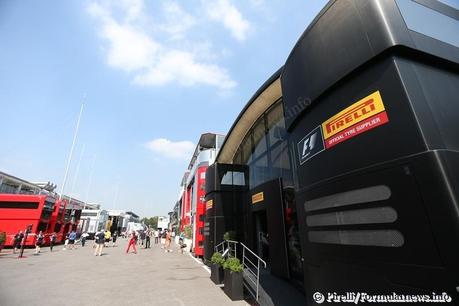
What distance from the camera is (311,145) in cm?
397

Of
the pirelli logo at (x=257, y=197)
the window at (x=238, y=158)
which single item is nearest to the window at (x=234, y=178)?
the window at (x=238, y=158)

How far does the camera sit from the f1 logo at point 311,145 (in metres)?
3.76

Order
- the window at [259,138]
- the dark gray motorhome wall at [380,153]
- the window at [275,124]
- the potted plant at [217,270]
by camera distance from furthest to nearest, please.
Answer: the window at [259,138] → the window at [275,124] → the potted plant at [217,270] → the dark gray motorhome wall at [380,153]

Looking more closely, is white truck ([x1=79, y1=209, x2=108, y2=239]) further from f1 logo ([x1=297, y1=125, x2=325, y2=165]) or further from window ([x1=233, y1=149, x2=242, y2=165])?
f1 logo ([x1=297, y1=125, x2=325, y2=165])

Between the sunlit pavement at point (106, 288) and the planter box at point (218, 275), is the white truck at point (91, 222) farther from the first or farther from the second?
the planter box at point (218, 275)

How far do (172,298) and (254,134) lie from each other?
840 cm

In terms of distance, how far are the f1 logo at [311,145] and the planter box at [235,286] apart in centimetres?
466

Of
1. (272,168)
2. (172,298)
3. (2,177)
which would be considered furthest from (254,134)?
(2,177)

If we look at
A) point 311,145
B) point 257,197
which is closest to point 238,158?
point 257,197

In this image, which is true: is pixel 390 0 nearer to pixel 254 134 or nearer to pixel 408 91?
pixel 408 91

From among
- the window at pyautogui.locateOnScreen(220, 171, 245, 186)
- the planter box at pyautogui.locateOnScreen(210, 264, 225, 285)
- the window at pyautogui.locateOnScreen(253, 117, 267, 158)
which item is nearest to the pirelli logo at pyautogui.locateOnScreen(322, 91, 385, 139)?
the planter box at pyautogui.locateOnScreen(210, 264, 225, 285)

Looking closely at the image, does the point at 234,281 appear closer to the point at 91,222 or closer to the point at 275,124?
the point at 275,124

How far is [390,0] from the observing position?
3.19 meters

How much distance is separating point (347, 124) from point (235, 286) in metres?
5.92
